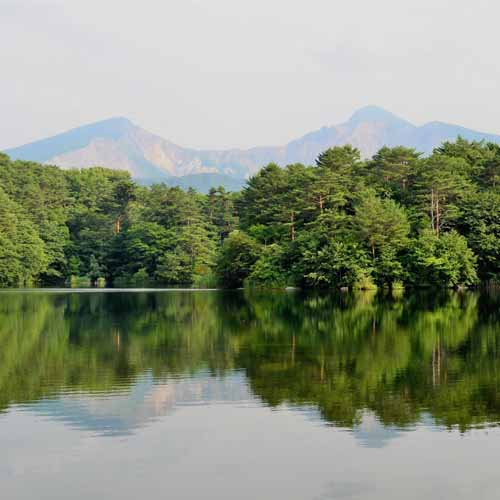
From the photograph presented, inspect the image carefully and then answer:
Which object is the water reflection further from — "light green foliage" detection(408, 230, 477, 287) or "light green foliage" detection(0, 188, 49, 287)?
"light green foliage" detection(0, 188, 49, 287)

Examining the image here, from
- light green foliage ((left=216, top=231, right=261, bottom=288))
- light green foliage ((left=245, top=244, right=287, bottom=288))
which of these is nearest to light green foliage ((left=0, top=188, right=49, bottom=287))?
light green foliage ((left=216, top=231, right=261, bottom=288))

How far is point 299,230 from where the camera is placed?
59.9m

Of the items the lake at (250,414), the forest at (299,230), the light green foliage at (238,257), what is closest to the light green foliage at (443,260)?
the forest at (299,230)

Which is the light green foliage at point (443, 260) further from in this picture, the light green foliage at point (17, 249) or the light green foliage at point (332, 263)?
the light green foliage at point (17, 249)

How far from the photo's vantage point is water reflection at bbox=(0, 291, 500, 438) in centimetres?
1148

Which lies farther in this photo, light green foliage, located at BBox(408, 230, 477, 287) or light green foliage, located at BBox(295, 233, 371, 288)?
light green foliage, located at BBox(295, 233, 371, 288)

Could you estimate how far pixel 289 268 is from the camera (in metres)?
57.3

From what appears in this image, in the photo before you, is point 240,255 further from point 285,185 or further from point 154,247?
point 154,247

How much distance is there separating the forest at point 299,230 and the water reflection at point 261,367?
948 inches

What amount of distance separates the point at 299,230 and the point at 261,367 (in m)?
44.4

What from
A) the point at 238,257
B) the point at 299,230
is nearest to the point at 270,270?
the point at 238,257

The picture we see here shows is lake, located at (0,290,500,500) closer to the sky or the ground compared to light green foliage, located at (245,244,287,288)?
closer to the ground

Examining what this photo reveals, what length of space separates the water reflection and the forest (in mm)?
24070

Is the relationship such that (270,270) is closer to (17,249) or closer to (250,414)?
(17,249)
